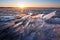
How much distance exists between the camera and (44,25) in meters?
1.12

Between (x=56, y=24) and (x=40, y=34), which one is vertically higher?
(x=56, y=24)

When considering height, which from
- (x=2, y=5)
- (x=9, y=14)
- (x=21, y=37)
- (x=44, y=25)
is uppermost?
(x=2, y=5)

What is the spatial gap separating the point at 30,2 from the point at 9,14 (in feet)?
0.95

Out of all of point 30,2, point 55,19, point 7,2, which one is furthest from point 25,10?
point 55,19

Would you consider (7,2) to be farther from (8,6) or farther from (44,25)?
(44,25)

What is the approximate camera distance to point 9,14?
1175 mm

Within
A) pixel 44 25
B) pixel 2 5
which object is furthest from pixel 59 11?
pixel 2 5

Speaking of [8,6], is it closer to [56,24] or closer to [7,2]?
[7,2]

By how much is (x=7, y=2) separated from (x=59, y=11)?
0.62 metres

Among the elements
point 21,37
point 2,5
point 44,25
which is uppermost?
point 2,5

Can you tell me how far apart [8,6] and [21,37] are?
398mm

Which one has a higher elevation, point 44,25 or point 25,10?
point 25,10

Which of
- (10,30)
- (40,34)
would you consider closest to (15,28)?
(10,30)

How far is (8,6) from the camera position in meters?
1.17
